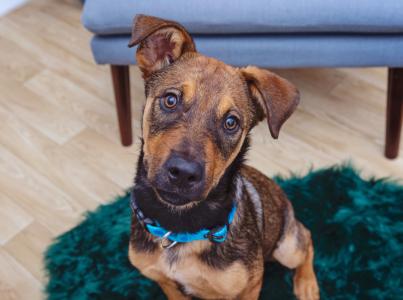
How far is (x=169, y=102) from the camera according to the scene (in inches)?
77.2

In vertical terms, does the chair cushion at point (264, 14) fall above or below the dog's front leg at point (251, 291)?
above

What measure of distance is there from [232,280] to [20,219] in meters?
1.60

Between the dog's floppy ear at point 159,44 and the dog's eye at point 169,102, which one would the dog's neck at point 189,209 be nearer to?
the dog's eye at point 169,102

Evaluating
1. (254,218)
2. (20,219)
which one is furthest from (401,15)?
(20,219)

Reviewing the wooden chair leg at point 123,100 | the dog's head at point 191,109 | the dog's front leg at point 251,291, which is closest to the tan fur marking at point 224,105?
the dog's head at point 191,109

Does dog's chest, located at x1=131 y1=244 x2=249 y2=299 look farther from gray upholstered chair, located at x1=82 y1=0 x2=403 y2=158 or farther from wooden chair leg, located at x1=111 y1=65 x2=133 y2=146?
wooden chair leg, located at x1=111 y1=65 x2=133 y2=146

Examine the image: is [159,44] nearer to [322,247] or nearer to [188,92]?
[188,92]

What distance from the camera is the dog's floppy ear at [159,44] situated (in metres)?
1.97

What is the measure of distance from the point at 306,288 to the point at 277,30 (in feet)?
4.41

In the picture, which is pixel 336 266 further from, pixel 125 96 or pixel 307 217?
pixel 125 96

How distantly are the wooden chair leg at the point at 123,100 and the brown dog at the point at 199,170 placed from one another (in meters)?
1.13

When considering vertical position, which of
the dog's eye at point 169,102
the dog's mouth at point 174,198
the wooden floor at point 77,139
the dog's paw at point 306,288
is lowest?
the dog's paw at point 306,288

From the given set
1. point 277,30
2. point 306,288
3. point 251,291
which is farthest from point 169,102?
point 306,288

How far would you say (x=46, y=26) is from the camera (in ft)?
14.6
